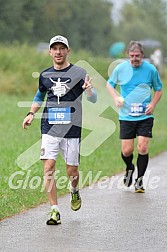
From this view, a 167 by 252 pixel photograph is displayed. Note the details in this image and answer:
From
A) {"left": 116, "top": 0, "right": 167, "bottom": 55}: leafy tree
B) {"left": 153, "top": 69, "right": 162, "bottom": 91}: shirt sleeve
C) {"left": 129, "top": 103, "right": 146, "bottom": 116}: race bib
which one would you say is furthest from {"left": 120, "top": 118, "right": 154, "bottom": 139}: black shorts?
{"left": 116, "top": 0, "right": 167, "bottom": 55}: leafy tree

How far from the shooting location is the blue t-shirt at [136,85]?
11.7 metres

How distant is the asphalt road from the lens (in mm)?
7820

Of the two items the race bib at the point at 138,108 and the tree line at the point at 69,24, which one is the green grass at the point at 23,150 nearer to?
the race bib at the point at 138,108

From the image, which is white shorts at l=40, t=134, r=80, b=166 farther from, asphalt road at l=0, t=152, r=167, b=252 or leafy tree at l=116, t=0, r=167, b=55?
leafy tree at l=116, t=0, r=167, b=55

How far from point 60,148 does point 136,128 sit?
2742 mm

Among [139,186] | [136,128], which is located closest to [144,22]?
[136,128]

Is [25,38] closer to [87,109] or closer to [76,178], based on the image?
[87,109]

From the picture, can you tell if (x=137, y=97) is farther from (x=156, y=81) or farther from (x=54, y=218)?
(x=54, y=218)

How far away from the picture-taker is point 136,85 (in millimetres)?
11789

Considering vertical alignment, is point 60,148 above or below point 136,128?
below

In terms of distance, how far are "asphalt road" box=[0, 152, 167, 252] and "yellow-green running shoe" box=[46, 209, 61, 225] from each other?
7 centimetres

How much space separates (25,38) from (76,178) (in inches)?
2187

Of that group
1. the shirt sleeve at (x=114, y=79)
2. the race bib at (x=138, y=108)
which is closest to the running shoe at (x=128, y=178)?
the race bib at (x=138, y=108)

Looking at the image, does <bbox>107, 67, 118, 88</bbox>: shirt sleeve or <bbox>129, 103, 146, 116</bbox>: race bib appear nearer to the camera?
<bbox>129, 103, 146, 116</bbox>: race bib
